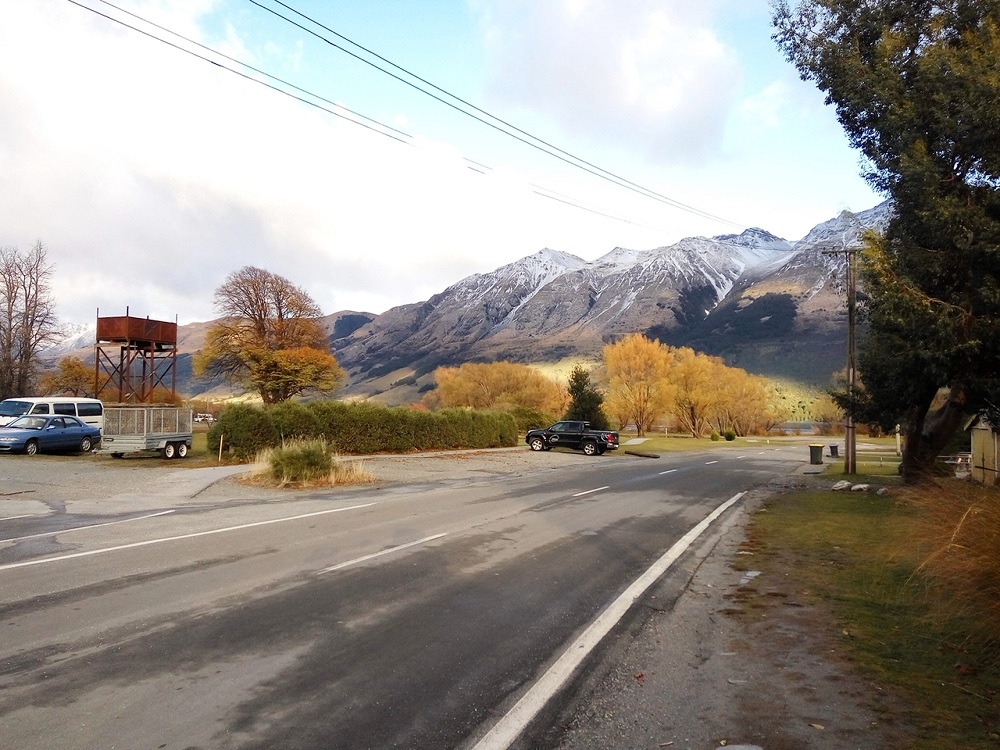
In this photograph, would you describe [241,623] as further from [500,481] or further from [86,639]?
[500,481]

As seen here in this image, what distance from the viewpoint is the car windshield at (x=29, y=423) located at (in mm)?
26906

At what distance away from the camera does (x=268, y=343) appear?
57719 mm

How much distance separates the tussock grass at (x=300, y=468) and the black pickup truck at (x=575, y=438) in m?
22.4

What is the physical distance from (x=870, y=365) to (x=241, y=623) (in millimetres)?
19774

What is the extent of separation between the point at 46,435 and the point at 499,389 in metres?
52.3

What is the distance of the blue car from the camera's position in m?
26.3

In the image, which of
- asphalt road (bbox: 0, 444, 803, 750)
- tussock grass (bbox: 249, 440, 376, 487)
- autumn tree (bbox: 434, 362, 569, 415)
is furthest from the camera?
autumn tree (bbox: 434, 362, 569, 415)

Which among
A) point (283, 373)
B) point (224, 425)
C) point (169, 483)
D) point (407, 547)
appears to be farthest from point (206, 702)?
point (283, 373)

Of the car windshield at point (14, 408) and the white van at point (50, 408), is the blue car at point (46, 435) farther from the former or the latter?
the car windshield at point (14, 408)

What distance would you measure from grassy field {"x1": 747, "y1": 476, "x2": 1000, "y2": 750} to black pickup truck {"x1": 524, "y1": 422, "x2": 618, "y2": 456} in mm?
30033

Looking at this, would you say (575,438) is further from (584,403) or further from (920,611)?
(920,611)

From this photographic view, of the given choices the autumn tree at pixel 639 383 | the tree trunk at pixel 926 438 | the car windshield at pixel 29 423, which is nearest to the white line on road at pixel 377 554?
the tree trunk at pixel 926 438

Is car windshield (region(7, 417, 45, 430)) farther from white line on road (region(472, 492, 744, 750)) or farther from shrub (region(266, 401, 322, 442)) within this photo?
white line on road (region(472, 492, 744, 750))

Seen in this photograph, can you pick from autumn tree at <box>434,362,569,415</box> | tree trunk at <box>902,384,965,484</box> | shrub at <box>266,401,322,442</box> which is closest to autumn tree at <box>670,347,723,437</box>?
autumn tree at <box>434,362,569,415</box>
